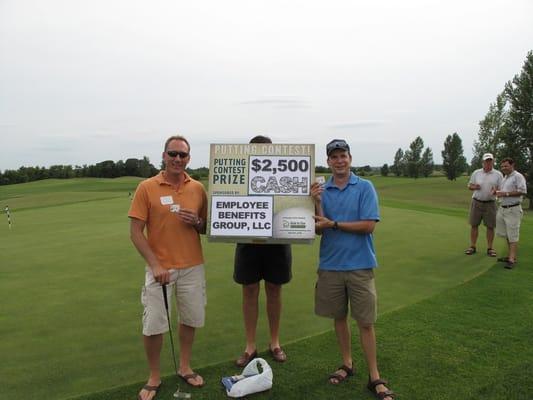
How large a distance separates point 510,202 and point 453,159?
61238mm

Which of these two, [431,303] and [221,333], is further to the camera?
[431,303]

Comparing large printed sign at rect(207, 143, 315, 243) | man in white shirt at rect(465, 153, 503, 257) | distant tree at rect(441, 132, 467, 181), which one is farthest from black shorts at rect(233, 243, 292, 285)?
distant tree at rect(441, 132, 467, 181)

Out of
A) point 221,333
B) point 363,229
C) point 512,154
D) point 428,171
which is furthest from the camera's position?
point 428,171

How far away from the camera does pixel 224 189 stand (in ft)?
11.0

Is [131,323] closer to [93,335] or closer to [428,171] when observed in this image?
[93,335]

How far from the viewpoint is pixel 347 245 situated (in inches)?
127

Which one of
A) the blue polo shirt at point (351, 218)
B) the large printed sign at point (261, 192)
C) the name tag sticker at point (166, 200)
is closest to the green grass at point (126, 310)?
the blue polo shirt at point (351, 218)

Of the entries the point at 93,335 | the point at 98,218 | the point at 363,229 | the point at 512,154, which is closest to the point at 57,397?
the point at 93,335

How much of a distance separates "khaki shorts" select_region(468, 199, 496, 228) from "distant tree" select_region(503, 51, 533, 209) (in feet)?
73.9

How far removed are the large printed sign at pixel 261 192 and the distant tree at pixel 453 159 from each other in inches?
2566

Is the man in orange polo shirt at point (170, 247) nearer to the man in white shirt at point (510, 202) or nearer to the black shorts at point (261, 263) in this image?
the black shorts at point (261, 263)

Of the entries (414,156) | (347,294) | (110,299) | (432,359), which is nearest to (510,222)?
(432,359)

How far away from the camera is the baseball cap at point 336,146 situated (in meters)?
3.22

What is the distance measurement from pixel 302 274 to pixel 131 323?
2.54 m
